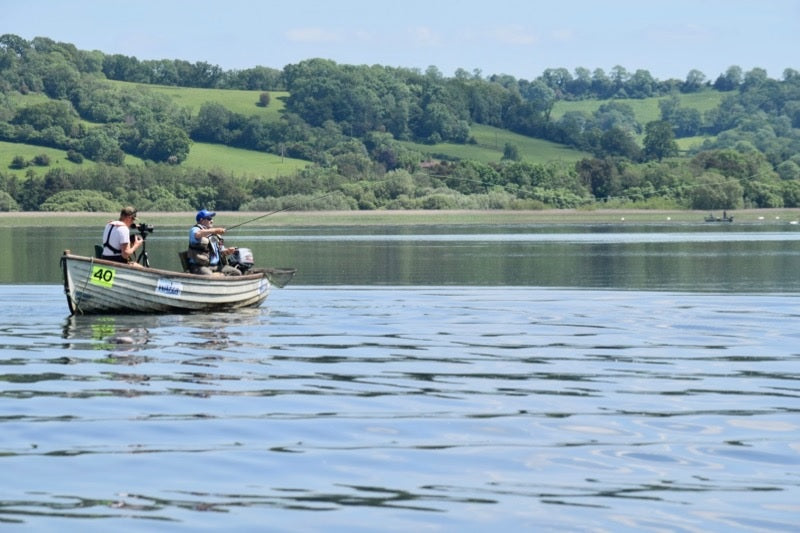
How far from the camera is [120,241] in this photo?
1194 inches

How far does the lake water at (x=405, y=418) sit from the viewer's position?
1238cm

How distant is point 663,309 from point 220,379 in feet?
48.5

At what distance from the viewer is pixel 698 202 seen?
15038 cm

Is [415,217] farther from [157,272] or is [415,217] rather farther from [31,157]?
[157,272]

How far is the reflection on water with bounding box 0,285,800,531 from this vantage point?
40.5ft

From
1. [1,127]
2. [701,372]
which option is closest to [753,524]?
[701,372]

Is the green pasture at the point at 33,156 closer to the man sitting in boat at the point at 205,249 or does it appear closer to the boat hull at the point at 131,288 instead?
the man sitting in boat at the point at 205,249

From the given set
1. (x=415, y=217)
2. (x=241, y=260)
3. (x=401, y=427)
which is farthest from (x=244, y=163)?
(x=401, y=427)

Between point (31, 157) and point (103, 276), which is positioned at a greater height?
point (31, 157)

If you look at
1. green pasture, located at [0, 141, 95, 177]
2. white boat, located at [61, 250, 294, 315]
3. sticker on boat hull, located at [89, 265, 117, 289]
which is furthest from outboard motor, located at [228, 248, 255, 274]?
green pasture, located at [0, 141, 95, 177]

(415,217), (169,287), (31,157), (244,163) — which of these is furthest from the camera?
(244,163)

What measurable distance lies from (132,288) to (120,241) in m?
0.95

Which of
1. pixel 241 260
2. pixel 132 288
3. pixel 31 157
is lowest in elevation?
pixel 132 288

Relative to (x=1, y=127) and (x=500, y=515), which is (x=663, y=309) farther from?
(x=1, y=127)
